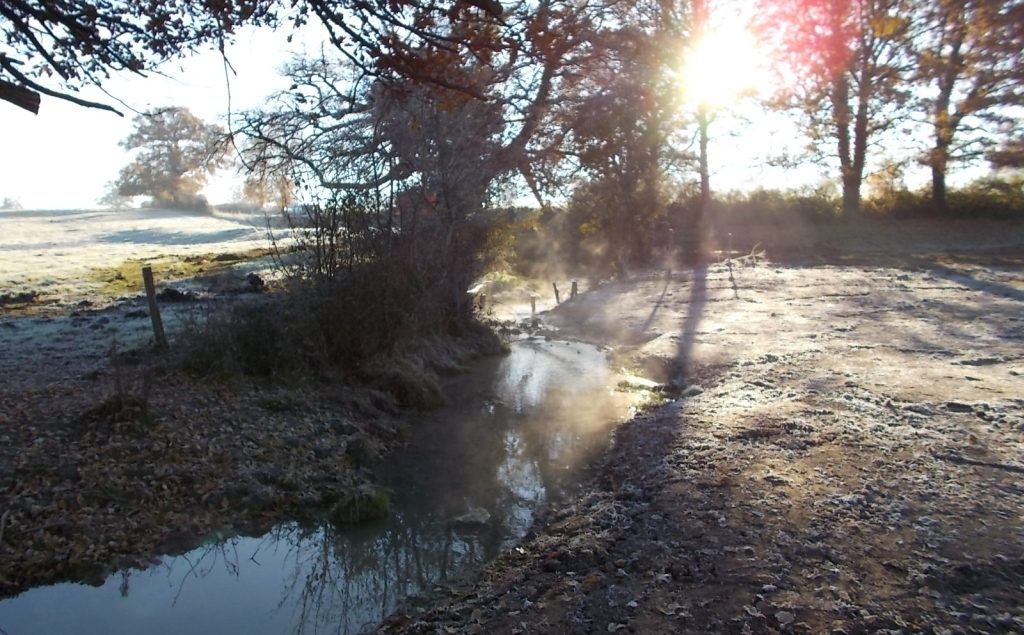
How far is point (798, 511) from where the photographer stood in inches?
233

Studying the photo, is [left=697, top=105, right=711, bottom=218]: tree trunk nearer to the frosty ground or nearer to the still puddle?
the frosty ground

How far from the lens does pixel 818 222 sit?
37000 mm

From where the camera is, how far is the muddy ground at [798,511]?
15.2 feet

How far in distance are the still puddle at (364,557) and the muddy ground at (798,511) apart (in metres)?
0.46

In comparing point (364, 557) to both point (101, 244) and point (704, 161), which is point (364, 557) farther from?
point (704, 161)

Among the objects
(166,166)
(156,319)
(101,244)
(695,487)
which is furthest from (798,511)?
(166,166)

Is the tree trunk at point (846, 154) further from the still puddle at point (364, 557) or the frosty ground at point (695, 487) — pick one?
the still puddle at point (364, 557)

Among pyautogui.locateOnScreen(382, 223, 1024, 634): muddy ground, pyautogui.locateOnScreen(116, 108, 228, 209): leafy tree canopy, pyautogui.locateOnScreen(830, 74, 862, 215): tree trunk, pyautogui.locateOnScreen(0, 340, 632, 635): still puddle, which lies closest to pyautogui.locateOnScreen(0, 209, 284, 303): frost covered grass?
pyautogui.locateOnScreen(116, 108, 228, 209): leafy tree canopy

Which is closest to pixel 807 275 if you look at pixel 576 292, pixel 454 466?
pixel 576 292

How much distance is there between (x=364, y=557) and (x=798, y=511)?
3.71 meters

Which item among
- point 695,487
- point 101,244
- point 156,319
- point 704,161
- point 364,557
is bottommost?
point 364,557

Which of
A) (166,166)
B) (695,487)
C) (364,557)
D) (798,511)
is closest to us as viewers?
(798,511)

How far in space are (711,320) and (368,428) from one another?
10.4 meters

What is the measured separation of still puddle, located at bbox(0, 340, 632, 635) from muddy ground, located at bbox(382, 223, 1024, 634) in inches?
18.3
